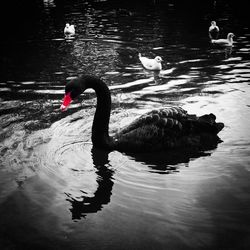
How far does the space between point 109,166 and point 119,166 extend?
13 cm

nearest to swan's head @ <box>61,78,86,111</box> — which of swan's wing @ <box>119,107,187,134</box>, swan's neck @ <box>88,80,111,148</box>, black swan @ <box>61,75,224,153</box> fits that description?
black swan @ <box>61,75,224,153</box>

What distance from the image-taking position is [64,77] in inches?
332

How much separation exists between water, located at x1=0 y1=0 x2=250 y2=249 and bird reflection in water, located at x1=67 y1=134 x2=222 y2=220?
0.04ft

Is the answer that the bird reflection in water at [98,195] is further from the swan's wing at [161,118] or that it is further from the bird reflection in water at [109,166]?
the swan's wing at [161,118]

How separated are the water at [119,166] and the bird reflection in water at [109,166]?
1 cm

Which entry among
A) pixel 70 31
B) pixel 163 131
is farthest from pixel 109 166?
pixel 70 31

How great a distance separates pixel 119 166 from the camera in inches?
179

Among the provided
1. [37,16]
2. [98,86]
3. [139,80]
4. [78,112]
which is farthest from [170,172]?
[37,16]

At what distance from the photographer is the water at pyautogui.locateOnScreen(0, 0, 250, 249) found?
10.7ft

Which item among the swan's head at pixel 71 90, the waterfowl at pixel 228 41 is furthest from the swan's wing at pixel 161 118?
the waterfowl at pixel 228 41

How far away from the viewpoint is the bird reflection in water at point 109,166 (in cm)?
368

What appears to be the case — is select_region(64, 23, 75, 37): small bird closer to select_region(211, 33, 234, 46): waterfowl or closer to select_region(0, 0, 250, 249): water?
select_region(0, 0, 250, 249): water

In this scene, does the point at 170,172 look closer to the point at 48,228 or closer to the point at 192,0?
the point at 48,228

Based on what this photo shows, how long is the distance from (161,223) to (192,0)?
2519 centimetres
